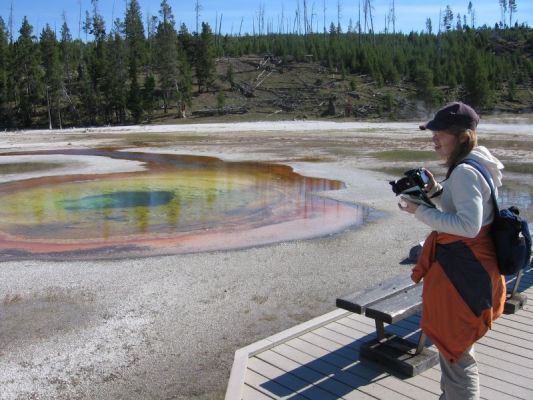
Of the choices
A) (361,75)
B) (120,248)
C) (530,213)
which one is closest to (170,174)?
(120,248)

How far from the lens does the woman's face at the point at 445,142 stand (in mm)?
3215

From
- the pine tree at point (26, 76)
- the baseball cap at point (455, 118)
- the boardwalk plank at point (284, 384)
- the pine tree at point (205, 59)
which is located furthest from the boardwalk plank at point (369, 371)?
the pine tree at point (205, 59)

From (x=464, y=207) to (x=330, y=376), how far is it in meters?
2.01

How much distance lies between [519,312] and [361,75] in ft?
251

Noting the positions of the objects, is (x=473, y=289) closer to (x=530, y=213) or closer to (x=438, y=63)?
(x=530, y=213)

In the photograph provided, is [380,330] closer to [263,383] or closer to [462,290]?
[263,383]

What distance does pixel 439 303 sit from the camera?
3.20m

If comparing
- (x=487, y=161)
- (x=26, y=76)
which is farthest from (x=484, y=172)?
(x=26, y=76)

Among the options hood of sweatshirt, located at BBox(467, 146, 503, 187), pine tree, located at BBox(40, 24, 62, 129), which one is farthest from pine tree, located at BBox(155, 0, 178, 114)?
hood of sweatshirt, located at BBox(467, 146, 503, 187)

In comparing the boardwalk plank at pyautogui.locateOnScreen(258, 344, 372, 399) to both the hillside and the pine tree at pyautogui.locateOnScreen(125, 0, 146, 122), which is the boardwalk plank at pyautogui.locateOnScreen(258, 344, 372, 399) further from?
the pine tree at pyautogui.locateOnScreen(125, 0, 146, 122)

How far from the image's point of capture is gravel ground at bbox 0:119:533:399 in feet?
17.2

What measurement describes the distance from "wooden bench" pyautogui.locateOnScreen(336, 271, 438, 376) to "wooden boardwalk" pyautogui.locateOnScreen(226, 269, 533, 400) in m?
0.08

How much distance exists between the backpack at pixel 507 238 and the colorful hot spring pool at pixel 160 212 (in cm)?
707

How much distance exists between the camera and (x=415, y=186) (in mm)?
3279
